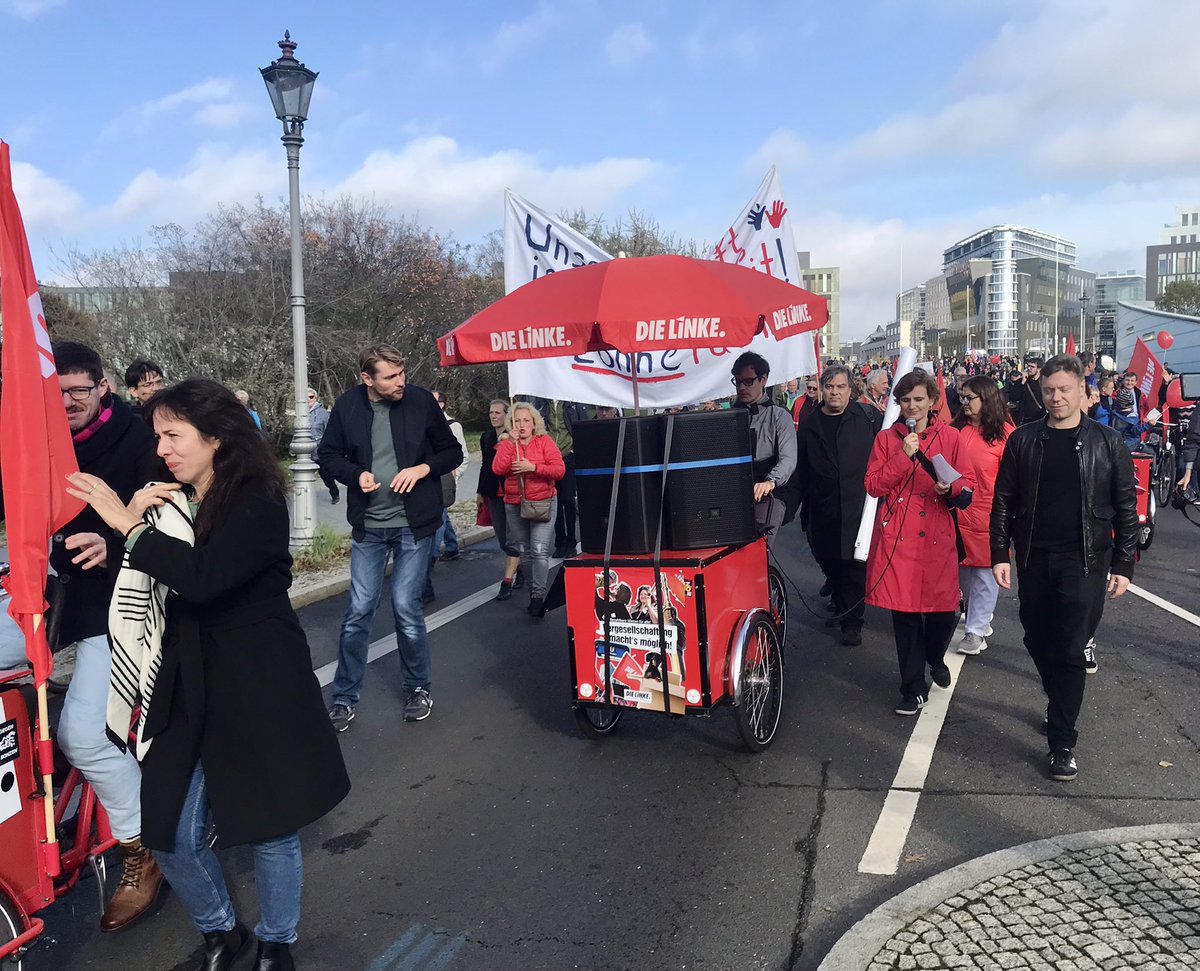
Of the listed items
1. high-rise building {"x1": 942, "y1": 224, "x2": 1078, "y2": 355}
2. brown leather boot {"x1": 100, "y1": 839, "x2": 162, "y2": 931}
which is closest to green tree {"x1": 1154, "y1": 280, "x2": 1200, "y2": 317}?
high-rise building {"x1": 942, "y1": 224, "x2": 1078, "y2": 355}

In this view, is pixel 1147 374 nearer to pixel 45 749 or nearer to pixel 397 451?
pixel 397 451

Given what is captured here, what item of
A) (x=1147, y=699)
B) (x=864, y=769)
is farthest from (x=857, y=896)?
(x=1147, y=699)

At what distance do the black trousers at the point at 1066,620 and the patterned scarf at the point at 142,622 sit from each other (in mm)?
3608

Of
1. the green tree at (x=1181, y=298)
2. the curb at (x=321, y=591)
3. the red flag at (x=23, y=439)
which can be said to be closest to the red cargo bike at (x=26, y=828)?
the red flag at (x=23, y=439)

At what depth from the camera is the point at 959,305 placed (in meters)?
87.1

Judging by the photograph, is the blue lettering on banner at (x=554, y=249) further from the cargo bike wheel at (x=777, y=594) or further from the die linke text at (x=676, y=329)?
the die linke text at (x=676, y=329)

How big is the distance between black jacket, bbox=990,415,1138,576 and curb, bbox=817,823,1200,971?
1226 mm

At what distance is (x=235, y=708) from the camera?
8.99ft

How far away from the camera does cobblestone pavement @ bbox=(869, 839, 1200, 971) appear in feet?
9.41

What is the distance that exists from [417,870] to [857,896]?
5.40ft

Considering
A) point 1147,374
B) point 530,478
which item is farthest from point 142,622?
point 1147,374

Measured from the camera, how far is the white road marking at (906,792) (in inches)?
147

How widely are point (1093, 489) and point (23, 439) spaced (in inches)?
161

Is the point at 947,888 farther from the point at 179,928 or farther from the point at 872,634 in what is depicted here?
the point at 872,634
